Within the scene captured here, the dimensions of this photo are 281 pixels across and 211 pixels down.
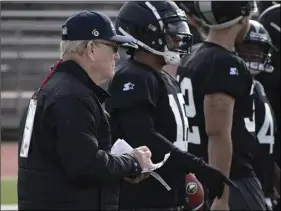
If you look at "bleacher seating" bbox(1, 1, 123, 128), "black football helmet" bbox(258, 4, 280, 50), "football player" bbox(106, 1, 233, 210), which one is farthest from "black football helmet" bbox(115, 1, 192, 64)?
"bleacher seating" bbox(1, 1, 123, 128)

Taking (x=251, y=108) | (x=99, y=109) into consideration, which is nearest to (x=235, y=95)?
(x=251, y=108)

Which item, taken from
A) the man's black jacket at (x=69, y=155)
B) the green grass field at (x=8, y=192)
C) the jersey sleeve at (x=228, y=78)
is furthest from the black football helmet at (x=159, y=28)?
the green grass field at (x=8, y=192)

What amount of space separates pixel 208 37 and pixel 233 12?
0.20 meters

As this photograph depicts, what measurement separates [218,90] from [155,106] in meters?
0.56

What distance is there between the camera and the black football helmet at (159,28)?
4.91 m

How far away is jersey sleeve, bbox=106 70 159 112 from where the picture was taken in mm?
4645

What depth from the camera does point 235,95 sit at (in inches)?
203

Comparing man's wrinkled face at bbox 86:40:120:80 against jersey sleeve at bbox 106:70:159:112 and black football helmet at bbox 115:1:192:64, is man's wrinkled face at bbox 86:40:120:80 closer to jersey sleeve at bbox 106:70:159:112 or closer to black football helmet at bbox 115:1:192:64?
jersey sleeve at bbox 106:70:159:112

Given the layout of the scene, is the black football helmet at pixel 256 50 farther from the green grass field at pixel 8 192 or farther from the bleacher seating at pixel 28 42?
the bleacher seating at pixel 28 42

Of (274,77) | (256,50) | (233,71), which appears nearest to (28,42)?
(274,77)

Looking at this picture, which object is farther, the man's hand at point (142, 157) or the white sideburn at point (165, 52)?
the white sideburn at point (165, 52)

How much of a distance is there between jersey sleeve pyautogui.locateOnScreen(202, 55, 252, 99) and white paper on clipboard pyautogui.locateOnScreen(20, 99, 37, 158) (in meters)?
1.57

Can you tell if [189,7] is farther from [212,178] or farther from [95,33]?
[95,33]

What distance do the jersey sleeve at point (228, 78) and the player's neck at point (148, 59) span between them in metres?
0.41
